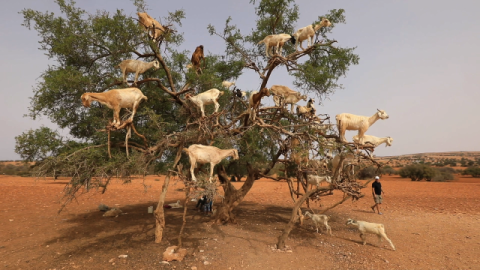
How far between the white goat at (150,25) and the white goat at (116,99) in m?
2.35

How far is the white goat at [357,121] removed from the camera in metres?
7.33

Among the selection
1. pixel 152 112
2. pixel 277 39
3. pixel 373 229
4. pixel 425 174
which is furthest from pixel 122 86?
pixel 425 174

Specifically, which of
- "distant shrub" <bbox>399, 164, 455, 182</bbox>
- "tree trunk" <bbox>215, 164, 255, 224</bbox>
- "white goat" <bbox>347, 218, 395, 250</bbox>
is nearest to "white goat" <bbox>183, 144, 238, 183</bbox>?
"tree trunk" <bbox>215, 164, 255, 224</bbox>

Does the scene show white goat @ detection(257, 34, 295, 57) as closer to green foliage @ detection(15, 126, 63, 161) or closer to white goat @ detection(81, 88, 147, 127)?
white goat @ detection(81, 88, 147, 127)

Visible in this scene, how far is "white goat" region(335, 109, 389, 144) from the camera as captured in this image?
7.33 metres

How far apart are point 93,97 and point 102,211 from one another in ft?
32.1

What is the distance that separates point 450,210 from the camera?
44.6ft

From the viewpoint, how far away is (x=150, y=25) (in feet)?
24.2

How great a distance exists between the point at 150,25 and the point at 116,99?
301cm

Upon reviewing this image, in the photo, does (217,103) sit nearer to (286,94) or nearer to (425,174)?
(286,94)

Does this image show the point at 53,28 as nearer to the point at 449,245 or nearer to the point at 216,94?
the point at 216,94

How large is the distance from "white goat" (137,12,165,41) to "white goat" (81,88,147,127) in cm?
235

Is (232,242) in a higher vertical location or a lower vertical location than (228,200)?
lower

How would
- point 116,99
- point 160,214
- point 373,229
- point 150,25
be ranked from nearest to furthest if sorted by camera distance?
point 116,99
point 150,25
point 160,214
point 373,229
